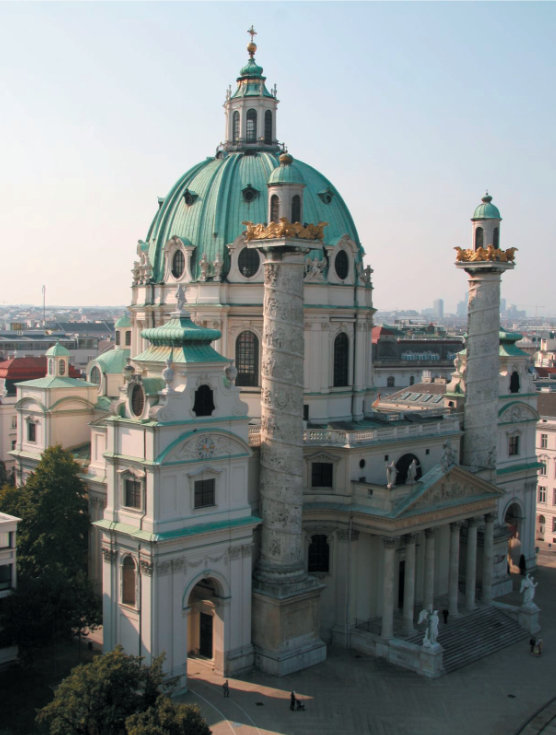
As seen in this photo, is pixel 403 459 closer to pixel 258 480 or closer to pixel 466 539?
pixel 466 539

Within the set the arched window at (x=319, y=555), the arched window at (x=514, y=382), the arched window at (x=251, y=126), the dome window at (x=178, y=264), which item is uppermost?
the arched window at (x=251, y=126)

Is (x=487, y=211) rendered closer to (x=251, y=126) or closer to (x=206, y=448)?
(x=251, y=126)

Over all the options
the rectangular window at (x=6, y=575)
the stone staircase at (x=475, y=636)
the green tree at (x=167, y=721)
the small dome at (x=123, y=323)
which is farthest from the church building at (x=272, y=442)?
the green tree at (x=167, y=721)

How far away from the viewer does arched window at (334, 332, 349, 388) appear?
64.1 meters

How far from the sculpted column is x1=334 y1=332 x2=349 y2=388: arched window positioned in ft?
34.6

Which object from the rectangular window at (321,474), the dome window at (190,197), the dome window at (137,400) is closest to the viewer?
the dome window at (137,400)

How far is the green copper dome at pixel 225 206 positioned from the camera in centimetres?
6284

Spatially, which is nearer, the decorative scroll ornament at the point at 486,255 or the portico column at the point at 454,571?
the portico column at the point at 454,571

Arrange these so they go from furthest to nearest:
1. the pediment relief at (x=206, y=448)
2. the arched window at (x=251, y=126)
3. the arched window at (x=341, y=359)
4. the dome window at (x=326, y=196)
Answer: the arched window at (x=251, y=126) → the dome window at (x=326, y=196) → the arched window at (x=341, y=359) → the pediment relief at (x=206, y=448)

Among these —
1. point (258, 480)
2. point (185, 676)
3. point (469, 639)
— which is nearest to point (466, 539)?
point (469, 639)

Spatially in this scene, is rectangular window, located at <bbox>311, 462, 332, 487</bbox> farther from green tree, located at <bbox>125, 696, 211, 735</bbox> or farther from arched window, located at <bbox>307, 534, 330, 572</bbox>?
green tree, located at <bbox>125, 696, 211, 735</bbox>

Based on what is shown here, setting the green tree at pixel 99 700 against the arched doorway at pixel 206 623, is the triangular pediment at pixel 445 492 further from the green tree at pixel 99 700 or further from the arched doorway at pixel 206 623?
the green tree at pixel 99 700

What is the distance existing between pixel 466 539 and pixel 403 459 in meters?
8.00

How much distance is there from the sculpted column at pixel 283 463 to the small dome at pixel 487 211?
18593 millimetres
